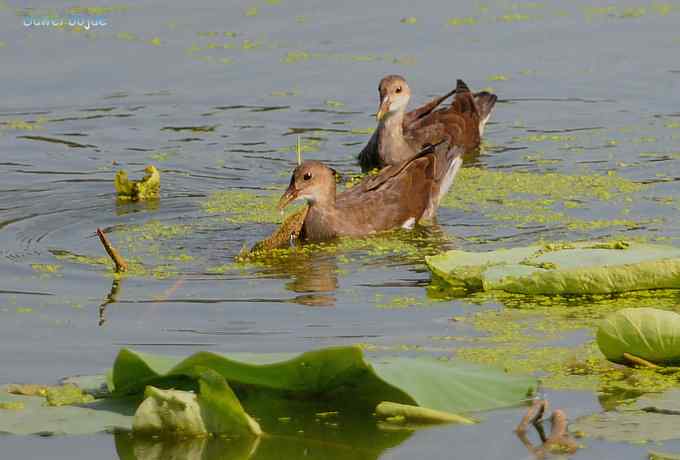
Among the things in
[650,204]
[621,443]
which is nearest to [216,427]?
[621,443]

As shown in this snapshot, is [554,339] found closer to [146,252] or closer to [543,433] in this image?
[543,433]

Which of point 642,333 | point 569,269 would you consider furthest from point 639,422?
point 569,269

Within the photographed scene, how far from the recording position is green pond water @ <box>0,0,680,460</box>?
23.6 ft

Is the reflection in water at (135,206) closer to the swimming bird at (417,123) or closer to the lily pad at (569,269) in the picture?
the swimming bird at (417,123)

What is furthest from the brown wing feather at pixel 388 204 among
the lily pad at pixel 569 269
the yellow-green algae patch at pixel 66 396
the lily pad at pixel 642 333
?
the yellow-green algae patch at pixel 66 396

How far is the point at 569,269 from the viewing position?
8.23 meters

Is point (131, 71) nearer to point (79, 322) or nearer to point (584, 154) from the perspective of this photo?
point (584, 154)

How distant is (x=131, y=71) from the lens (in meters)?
16.4

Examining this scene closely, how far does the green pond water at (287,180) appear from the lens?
7.20m

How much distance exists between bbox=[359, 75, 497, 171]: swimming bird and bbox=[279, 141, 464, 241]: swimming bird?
1.67 m

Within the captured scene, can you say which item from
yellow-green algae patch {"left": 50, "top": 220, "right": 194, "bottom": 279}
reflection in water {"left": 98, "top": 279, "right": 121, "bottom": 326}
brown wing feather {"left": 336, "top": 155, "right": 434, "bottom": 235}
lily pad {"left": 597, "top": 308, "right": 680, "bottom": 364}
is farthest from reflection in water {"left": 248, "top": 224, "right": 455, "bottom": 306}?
lily pad {"left": 597, "top": 308, "right": 680, "bottom": 364}

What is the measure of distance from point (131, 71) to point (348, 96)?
2.46 m

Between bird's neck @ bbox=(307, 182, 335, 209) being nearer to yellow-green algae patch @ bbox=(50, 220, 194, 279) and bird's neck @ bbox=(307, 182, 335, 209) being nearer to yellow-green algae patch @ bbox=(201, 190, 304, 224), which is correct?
yellow-green algae patch @ bbox=(201, 190, 304, 224)

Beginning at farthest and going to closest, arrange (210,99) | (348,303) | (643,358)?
1. (210,99)
2. (348,303)
3. (643,358)
